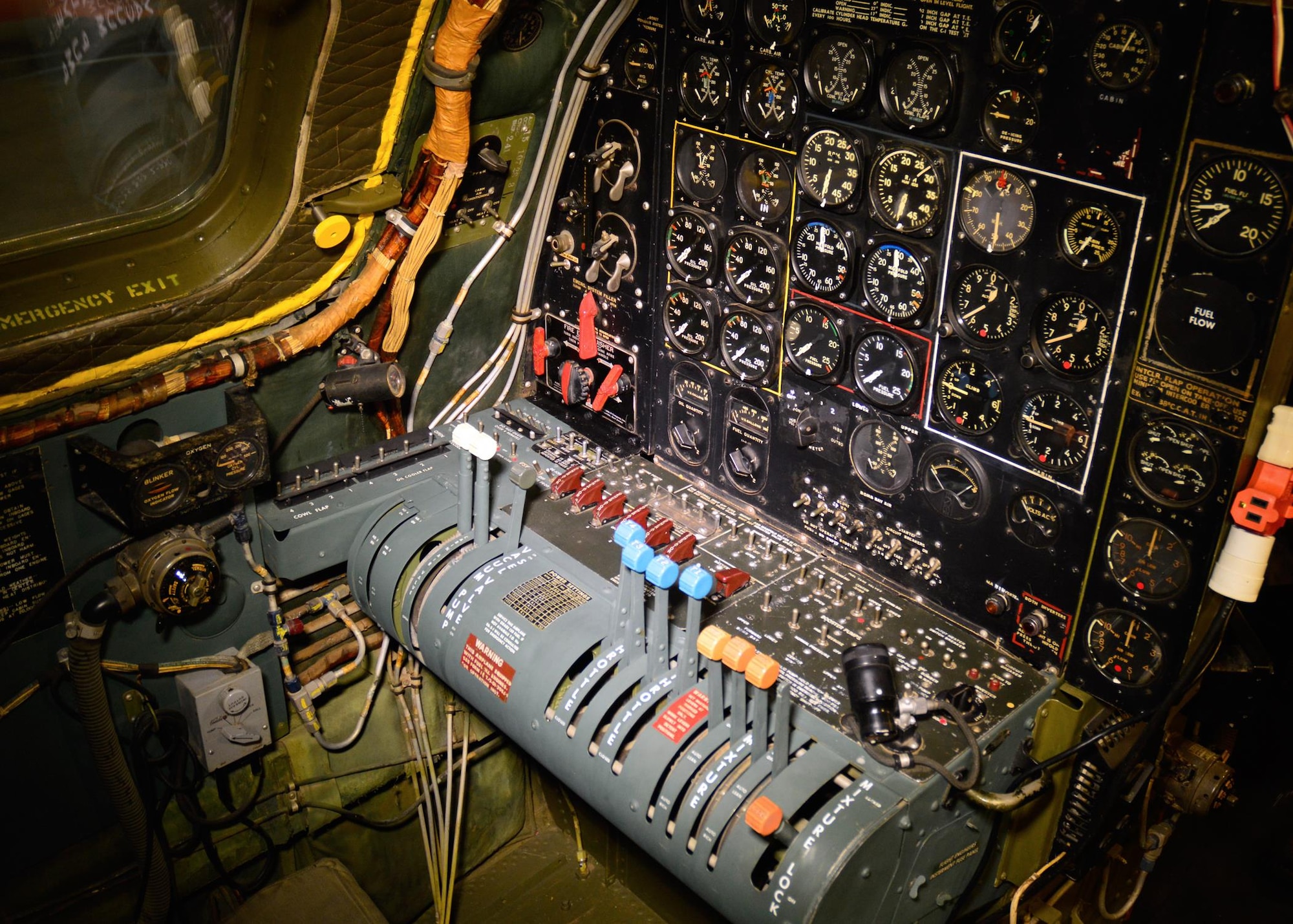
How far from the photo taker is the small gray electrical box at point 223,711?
10.2 feet

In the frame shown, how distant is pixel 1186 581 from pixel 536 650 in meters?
1.54

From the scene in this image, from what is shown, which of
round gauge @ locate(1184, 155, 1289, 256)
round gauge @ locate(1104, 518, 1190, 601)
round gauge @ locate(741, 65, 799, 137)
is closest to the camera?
round gauge @ locate(1184, 155, 1289, 256)

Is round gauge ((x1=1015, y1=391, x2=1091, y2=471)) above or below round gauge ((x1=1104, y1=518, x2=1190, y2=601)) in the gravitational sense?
above

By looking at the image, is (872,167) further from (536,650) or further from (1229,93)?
(536,650)

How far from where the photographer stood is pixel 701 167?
10.4 ft

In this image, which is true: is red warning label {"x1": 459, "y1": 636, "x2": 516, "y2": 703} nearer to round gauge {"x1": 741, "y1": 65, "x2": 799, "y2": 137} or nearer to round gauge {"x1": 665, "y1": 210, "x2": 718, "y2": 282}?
round gauge {"x1": 665, "y1": 210, "x2": 718, "y2": 282}

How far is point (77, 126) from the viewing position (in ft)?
8.72

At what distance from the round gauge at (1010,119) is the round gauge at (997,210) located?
65 mm

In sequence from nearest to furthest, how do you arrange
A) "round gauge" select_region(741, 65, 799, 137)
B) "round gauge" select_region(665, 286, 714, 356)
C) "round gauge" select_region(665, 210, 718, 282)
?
1. "round gauge" select_region(741, 65, 799, 137)
2. "round gauge" select_region(665, 210, 718, 282)
3. "round gauge" select_region(665, 286, 714, 356)

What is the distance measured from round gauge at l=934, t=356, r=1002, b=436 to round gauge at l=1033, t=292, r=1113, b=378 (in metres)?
0.16

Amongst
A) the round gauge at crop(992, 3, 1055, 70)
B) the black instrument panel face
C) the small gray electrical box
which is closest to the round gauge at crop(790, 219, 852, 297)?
the black instrument panel face

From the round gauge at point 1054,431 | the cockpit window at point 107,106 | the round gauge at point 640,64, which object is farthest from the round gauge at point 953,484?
the cockpit window at point 107,106

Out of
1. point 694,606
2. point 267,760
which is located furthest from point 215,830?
point 694,606

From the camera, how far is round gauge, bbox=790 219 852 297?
2838mm
